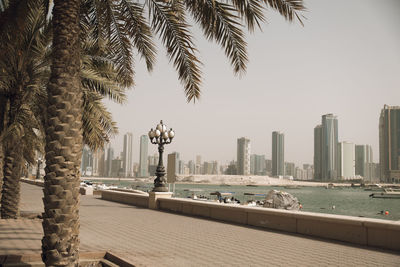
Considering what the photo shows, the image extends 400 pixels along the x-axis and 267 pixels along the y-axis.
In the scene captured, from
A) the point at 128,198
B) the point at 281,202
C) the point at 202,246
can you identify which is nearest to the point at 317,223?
the point at 202,246

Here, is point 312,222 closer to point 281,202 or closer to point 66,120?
point 66,120

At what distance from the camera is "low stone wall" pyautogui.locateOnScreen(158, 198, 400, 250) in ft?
26.7

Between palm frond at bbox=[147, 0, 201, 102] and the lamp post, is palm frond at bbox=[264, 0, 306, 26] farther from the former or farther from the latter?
the lamp post

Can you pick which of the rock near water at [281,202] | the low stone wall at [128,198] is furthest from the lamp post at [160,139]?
the rock near water at [281,202]

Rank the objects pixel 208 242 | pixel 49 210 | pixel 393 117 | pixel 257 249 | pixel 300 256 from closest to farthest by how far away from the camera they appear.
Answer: pixel 49 210 < pixel 300 256 < pixel 257 249 < pixel 208 242 < pixel 393 117

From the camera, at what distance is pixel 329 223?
30.8ft

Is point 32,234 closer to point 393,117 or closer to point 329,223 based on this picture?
point 329,223

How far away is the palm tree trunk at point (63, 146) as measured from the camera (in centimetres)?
541

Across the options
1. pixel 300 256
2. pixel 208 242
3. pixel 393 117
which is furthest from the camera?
pixel 393 117

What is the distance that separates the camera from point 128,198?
21453mm

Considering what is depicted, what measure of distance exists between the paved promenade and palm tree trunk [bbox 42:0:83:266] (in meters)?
1.62

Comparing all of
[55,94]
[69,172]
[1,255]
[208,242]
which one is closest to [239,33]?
[55,94]

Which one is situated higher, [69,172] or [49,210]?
[69,172]

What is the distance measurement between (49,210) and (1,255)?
227 centimetres
